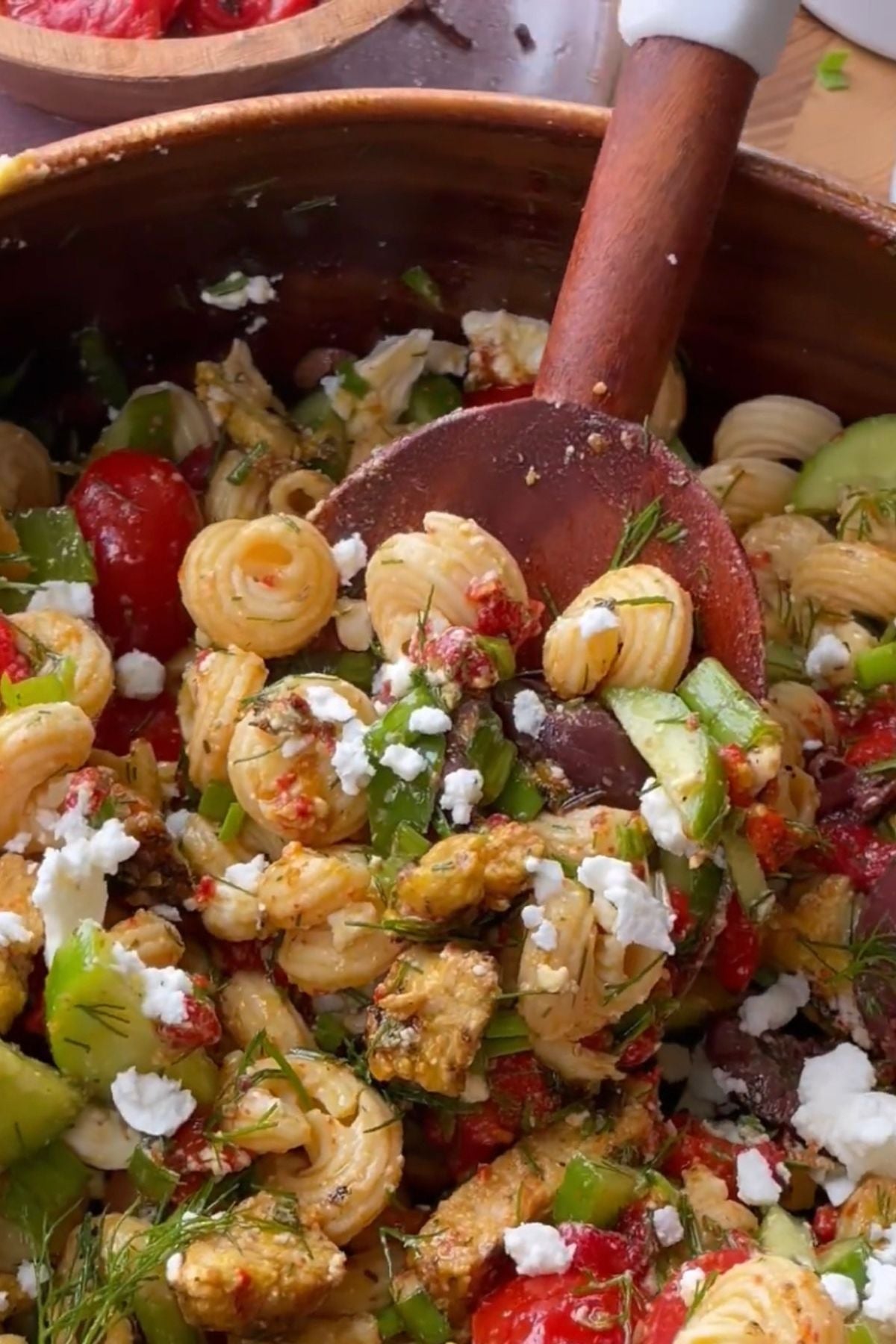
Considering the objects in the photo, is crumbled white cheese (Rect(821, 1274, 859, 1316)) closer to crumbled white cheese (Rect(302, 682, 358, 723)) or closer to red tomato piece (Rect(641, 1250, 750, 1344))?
red tomato piece (Rect(641, 1250, 750, 1344))

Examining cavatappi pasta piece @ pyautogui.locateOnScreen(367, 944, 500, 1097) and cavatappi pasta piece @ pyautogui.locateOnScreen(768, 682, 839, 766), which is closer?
cavatappi pasta piece @ pyautogui.locateOnScreen(367, 944, 500, 1097)

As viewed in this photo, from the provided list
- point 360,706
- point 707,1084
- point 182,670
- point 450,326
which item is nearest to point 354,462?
point 450,326

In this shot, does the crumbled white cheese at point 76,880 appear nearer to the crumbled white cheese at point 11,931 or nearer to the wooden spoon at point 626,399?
the crumbled white cheese at point 11,931

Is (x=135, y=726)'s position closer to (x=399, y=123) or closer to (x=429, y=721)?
(x=429, y=721)

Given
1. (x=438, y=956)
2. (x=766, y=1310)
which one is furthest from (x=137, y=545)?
(x=766, y=1310)


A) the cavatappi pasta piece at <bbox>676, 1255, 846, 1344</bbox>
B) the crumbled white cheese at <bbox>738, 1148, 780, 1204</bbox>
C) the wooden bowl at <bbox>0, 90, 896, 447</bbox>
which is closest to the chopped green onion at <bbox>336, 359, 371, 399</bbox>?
the wooden bowl at <bbox>0, 90, 896, 447</bbox>

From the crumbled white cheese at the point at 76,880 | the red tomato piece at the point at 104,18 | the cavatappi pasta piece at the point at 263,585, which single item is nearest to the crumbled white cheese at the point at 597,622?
the cavatappi pasta piece at the point at 263,585

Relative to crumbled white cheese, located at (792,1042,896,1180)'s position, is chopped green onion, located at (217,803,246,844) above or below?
above
